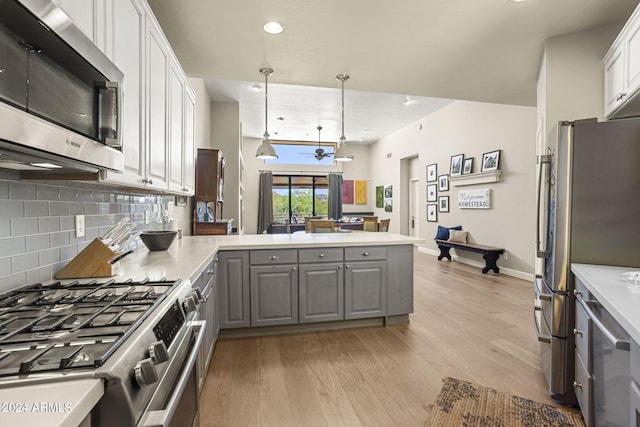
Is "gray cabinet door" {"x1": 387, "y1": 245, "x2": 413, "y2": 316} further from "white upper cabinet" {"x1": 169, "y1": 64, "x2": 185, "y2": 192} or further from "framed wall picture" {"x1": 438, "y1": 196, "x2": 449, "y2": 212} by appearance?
"framed wall picture" {"x1": 438, "y1": 196, "x2": 449, "y2": 212}

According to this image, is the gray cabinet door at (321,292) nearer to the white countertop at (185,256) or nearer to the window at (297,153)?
the white countertop at (185,256)

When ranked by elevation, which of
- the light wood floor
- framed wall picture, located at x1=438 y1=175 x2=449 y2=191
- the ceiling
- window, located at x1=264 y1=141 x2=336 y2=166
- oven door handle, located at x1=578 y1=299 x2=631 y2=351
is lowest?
the light wood floor

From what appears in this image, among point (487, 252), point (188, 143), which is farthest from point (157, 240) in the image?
point (487, 252)

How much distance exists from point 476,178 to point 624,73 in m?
3.79

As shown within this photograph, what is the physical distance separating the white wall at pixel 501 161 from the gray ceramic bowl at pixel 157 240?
498 centimetres

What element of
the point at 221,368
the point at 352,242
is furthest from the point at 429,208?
the point at 221,368

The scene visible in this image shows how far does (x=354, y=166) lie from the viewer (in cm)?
1130

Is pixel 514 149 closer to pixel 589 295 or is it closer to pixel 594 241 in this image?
pixel 594 241

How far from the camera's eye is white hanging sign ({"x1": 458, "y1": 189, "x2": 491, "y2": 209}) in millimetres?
5637

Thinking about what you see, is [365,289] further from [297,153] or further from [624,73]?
[297,153]

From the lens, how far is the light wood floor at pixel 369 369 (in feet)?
5.90

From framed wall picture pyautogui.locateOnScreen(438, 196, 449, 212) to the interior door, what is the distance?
1193mm

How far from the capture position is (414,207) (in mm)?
8789

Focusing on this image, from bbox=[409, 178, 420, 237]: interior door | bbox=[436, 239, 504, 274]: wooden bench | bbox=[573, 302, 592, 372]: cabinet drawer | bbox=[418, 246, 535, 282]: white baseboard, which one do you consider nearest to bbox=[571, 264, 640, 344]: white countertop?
bbox=[573, 302, 592, 372]: cabinet drawer
